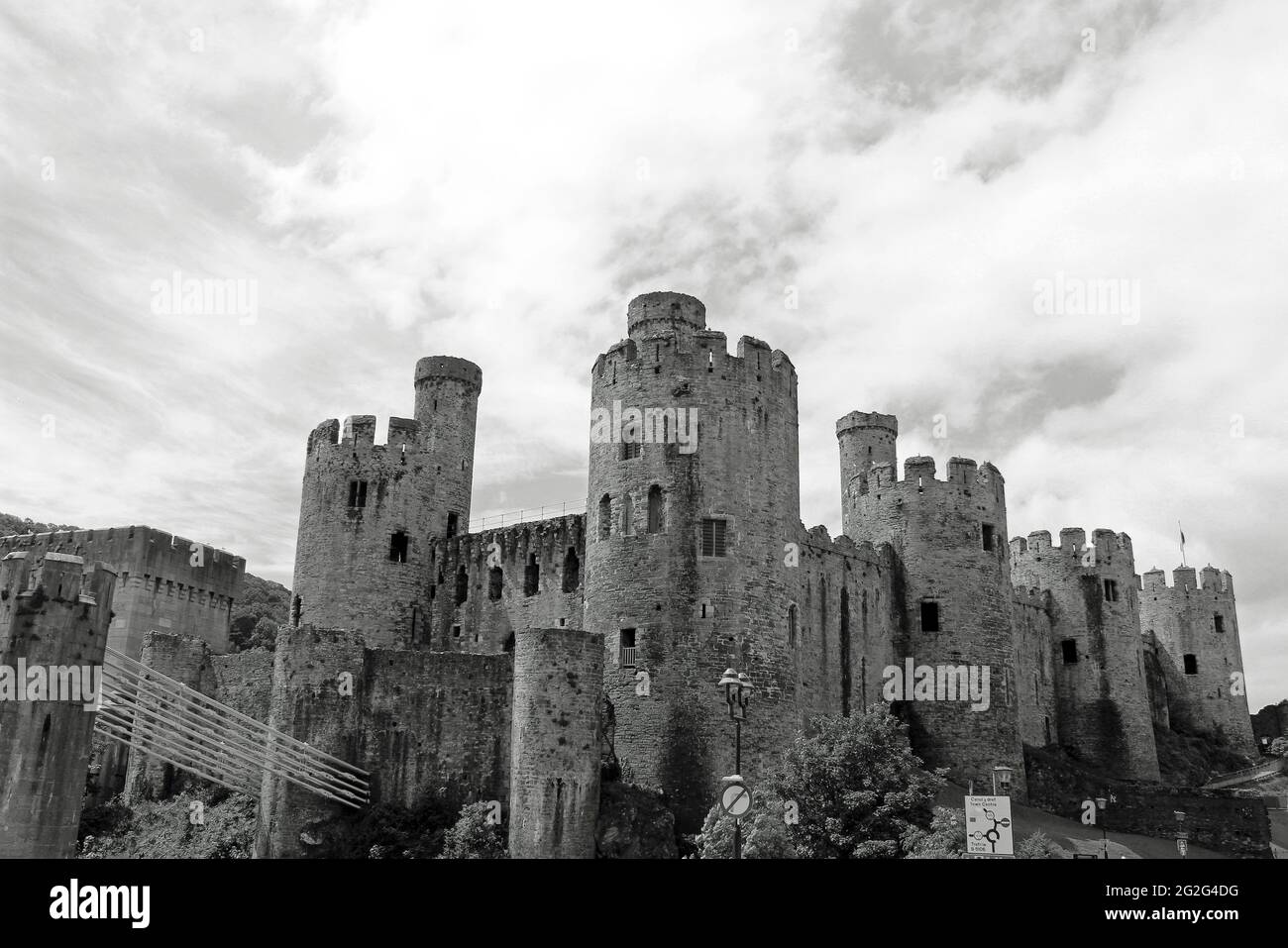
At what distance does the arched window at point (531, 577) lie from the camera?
4297cm

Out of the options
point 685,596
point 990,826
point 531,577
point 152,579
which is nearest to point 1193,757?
point 531,577

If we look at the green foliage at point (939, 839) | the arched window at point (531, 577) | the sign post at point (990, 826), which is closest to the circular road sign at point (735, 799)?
the sign post at point (990, 826)

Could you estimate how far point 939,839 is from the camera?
2700cm

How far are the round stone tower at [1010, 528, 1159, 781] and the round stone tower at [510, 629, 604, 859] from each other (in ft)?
104

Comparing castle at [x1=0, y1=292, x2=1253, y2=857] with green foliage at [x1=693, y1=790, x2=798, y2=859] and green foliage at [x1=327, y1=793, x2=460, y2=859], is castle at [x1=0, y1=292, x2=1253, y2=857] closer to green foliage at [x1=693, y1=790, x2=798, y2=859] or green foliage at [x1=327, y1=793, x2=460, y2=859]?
green foliage at [x1=327, y1=793, x2=460, y2=859]

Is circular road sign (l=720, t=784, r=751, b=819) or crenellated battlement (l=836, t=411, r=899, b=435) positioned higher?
crenellated battlement (l=836, t=411, r=899, b=435)

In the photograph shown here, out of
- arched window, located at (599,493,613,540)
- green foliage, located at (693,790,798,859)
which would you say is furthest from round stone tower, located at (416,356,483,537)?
green foliage, located at (693,790,798,859)

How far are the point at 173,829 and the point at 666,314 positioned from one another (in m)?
24.4

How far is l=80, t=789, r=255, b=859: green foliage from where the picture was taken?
33125mm

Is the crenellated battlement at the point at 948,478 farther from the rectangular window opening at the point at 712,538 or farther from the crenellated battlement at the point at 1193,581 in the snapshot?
the crenellated battlement at the point at 1193,581

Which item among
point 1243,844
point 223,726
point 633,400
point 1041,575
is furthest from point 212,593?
point 1243,844
